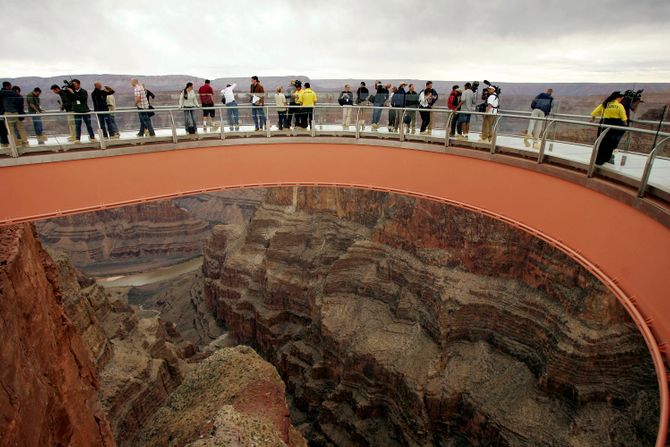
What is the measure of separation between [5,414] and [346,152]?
1404 centimetres

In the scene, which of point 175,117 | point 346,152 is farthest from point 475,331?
point 175,117

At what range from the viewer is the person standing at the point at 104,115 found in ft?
46.4

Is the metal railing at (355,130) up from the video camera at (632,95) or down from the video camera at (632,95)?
down

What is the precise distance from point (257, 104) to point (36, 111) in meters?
8.32

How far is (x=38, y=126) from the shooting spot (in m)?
13.1

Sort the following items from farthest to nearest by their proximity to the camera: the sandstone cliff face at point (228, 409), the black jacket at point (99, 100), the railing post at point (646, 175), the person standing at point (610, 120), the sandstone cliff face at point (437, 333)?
the sandstone cliff face at point (437, 333) < the black jacket at point (99, 100) < the sandstone cliff face at point (228, 409) < the person standing at point (610, 120) < the railing post at point (646, 175)

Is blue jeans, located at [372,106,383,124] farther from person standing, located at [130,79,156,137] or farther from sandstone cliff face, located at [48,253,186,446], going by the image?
sandstone cliff face, located at [48,253,186,446]

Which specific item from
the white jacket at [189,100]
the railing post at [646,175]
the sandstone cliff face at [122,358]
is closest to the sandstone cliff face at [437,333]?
the sandstone cliff face at [122,358]

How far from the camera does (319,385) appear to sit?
3291cm

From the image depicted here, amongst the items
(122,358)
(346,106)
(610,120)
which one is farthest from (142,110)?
(122,358)

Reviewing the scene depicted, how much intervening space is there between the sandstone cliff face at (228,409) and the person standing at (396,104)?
10.8m

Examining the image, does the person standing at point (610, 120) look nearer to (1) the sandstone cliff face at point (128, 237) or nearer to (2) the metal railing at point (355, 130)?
(2) the metal railing at point (355, 130)

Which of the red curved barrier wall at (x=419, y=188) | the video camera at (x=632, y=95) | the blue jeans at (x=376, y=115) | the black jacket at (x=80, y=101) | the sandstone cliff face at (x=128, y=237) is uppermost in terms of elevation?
the video camera at (x=632, y=95)

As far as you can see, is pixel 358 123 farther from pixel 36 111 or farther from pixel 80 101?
pixel 36 111
